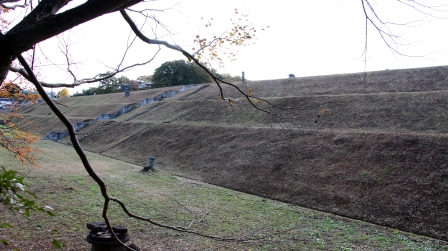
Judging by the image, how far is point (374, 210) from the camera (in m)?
10.6

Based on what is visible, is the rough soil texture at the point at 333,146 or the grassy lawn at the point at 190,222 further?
the rough soil texture at the point at 333,146

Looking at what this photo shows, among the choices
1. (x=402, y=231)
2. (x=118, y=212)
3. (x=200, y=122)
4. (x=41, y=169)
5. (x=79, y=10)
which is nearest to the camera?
(x=79, y=10)

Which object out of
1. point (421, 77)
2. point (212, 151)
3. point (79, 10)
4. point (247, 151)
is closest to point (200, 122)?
point (212, 151)

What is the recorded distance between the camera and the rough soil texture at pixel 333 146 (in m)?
11.1

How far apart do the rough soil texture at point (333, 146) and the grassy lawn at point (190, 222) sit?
1134mm

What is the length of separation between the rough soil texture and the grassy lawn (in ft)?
3.72

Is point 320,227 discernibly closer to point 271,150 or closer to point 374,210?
point 374,210

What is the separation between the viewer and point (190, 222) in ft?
31.1

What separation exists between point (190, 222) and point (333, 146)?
8409mm

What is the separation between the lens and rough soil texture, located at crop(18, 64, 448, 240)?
1112 cm

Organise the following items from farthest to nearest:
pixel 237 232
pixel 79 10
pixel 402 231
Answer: pixel 402 231
pixel 237 232
pixel 79 10

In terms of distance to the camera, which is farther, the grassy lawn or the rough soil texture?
the rough soil texture

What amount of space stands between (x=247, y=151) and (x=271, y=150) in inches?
51.1

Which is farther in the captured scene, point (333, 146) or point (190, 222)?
point (333, 146)
